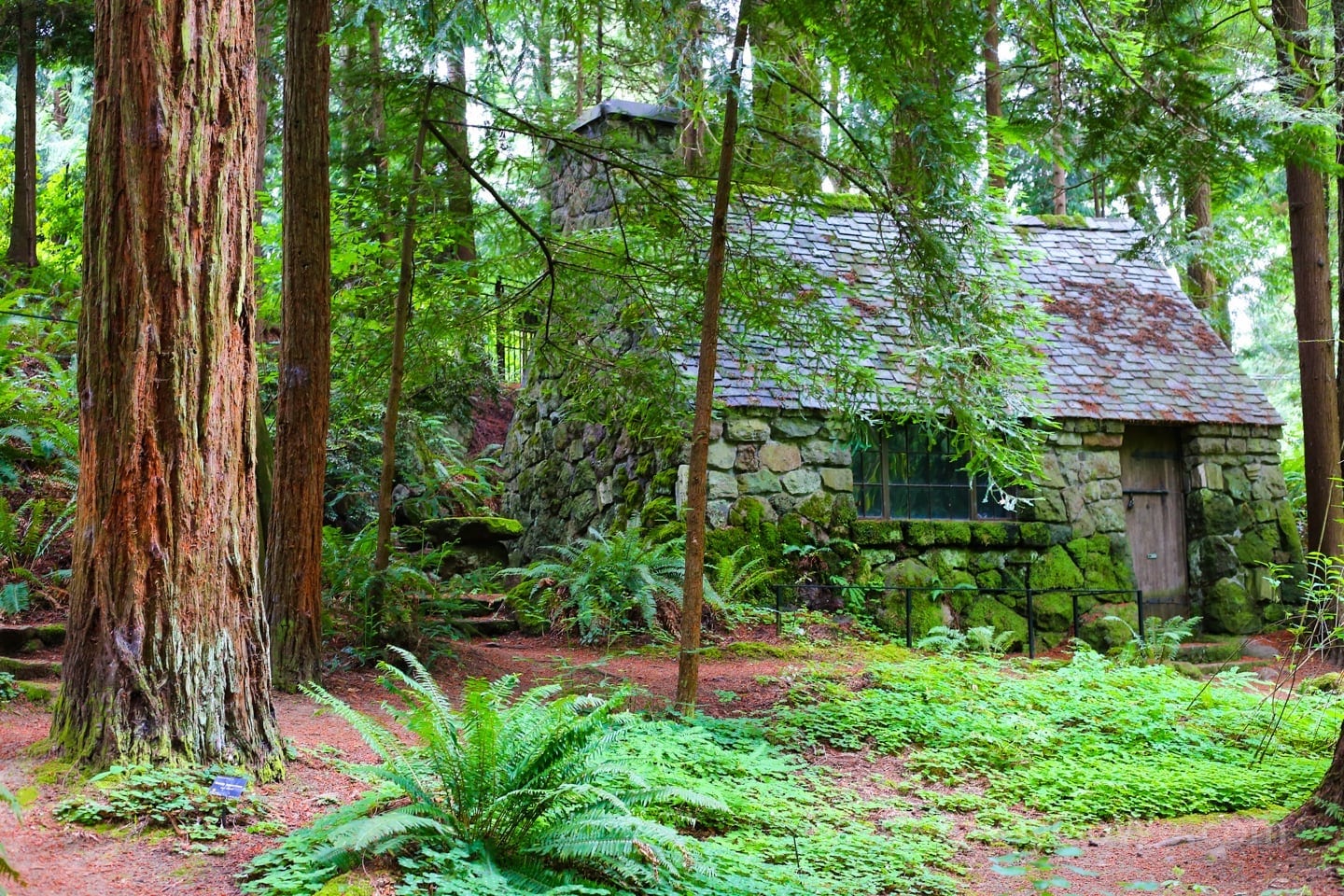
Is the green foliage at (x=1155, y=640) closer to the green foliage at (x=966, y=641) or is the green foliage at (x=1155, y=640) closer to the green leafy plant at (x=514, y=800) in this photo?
the green foliage at (x=966, y=641)

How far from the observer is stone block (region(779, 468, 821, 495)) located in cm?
1099

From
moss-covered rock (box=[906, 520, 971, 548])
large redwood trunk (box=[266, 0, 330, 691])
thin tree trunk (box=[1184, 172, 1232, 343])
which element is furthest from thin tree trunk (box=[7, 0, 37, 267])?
thin tree trunk (box=[1184, 172, 1232, 343])

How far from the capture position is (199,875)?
370 cm

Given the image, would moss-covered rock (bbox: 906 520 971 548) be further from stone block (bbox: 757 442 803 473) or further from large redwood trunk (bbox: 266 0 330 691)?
large redwood trunk (bbox: 266 0 330 691)

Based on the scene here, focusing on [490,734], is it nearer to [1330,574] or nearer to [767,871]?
[767,871]

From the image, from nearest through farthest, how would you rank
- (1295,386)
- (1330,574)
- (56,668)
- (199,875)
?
(199,875)
(1330,574)
(56,668)
(1295,386)

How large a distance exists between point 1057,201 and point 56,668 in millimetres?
18391

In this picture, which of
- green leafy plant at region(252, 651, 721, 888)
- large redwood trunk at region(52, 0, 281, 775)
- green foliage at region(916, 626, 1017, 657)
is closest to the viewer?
green leafy plant at region(252, 651, 721, 888)

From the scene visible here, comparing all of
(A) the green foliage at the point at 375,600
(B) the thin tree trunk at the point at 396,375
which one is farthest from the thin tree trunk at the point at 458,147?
(A) the green foliage at the point at 375,600

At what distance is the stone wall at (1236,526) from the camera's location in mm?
12508

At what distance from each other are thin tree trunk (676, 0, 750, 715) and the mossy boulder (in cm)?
820

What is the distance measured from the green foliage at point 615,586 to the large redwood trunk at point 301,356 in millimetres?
3193

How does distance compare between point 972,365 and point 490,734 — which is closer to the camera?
point 490,734

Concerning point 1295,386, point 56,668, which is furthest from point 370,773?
point 1295,386
